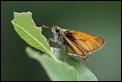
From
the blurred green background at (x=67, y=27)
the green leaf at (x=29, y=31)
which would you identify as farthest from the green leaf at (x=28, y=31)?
the blurred green background at (x=67, y=27)

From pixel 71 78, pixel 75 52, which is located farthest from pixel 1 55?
pixel 71 78

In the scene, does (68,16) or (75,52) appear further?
(68,16)

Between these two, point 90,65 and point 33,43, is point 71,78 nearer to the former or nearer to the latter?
point 33,43

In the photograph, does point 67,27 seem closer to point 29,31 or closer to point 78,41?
point 78,41

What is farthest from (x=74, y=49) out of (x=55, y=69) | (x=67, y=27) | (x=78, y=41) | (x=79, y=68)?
(x=67, y=27)

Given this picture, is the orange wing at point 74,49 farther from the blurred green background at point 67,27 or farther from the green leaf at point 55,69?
the blurred green background at point 67,27

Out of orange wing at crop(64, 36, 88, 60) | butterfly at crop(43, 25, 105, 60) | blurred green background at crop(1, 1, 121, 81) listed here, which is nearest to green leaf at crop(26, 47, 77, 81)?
orange wing at crop(64, 36, 88, 60)
